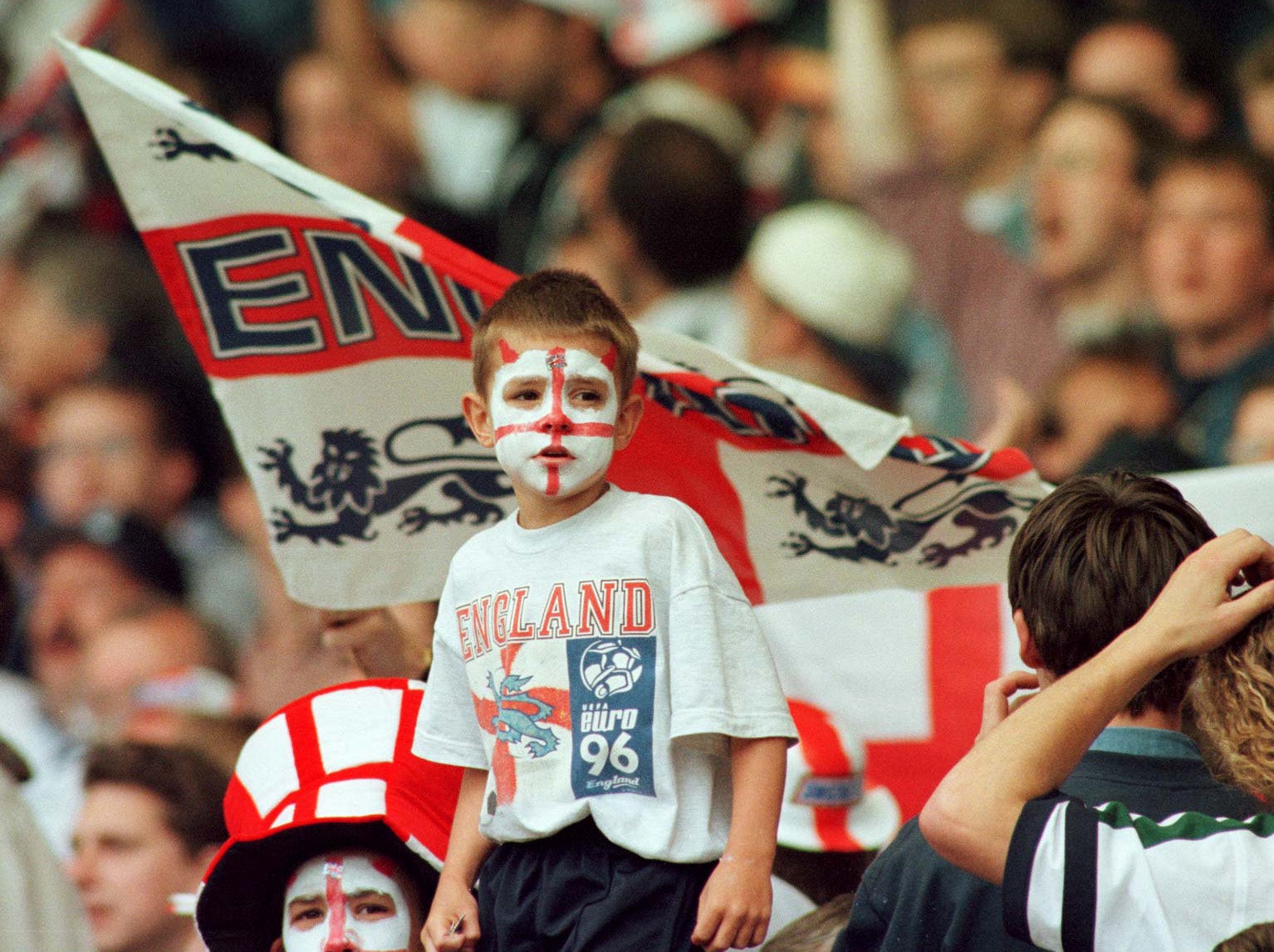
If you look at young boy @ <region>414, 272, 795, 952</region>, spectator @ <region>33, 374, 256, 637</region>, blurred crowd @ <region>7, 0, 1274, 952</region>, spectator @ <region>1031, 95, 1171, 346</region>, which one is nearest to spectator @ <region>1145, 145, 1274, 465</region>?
blurred crowd @ <region>7, 0, 1274, 952</region>

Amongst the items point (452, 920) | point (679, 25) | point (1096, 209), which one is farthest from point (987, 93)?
point (452, 920)

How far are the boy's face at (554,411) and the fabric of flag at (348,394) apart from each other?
0.77m

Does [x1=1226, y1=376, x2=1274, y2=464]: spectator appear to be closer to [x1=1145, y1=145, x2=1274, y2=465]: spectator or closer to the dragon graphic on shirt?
[x1=1145, y1=145, x2=1274, y2=465]: spectator

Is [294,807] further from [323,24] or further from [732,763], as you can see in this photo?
[323,24]

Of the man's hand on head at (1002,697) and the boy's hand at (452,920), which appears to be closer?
the man's hand on head at (1002,697)

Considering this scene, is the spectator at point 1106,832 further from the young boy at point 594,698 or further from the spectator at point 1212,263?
the spectator at point 1212,263

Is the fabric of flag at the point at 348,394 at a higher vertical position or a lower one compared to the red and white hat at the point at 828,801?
higher

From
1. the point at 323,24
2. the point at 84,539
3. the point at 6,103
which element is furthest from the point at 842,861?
the point at 6,103

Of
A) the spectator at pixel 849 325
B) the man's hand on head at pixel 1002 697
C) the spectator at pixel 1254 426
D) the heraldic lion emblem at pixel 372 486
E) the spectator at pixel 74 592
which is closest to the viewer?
the man's hand on head at pixel 1002 697

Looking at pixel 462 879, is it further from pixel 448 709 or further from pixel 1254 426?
pixel 1254 426

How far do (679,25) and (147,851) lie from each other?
390 centimetres

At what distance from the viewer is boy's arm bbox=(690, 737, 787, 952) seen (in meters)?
2.21

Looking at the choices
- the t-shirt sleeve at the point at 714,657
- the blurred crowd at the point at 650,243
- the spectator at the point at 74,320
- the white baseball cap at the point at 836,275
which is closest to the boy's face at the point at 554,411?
the t-shirt sleeve at the point at 714,657

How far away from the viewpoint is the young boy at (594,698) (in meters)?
2.29
